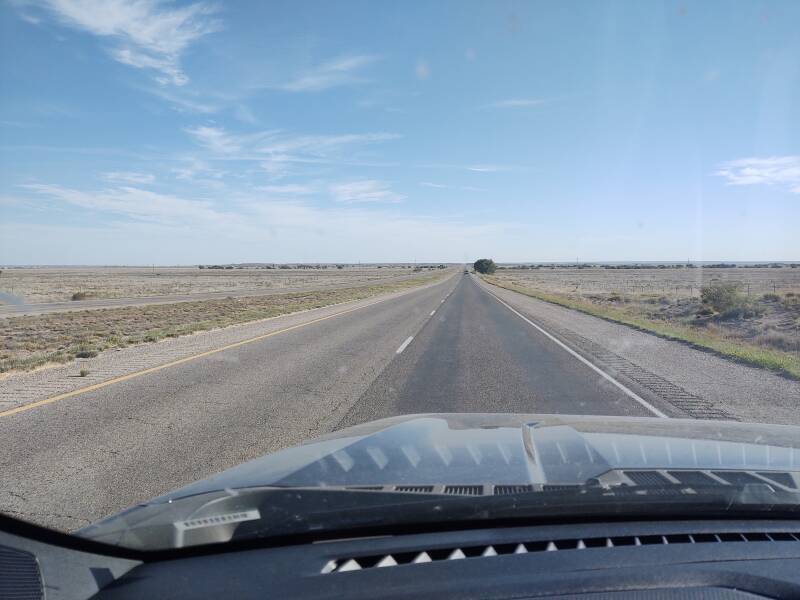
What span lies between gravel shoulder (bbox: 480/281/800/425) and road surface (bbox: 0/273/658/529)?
1137mm

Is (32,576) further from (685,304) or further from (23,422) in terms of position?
(685,304)

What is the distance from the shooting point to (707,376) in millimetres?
11703

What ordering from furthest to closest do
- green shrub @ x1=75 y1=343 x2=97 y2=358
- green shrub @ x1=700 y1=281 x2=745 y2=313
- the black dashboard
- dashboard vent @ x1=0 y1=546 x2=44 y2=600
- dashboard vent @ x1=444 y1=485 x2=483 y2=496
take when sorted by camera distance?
green shrub @ x1=700 y1=281 x2=745 y2=313
green shrub @ x1=75 y1=343 x2=97 y2=358
dashboard vent @ x1=444 y1=485 x2=483 y2=496
the black dashboard
dashboard vent @ x1=0 y1=546 x2=44 y2=600

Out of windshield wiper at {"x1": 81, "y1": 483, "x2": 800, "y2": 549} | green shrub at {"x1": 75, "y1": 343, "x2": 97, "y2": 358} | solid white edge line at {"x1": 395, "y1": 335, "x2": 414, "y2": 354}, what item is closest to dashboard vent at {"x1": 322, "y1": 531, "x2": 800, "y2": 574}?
windshield wiper at {"x1": 81, "y1": 483, "x2": 800, "y2": 549}

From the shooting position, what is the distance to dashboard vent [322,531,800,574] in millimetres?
2504

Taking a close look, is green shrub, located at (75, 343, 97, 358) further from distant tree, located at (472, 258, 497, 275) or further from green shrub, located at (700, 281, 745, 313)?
distant tree, located at (472, 258, 497, 275)

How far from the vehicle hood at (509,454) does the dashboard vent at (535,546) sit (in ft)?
1.38

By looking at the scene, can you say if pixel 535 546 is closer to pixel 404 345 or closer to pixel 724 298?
pixel 404 345

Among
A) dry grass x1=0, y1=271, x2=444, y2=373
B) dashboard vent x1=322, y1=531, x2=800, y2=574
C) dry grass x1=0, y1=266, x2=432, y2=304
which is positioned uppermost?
dashboard vent x1=322, y1=531, x2=800, y2=574

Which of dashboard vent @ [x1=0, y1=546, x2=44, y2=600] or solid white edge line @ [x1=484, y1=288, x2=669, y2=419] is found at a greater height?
dashboard vent @ [x1=0, y1=546, x2=44, y2=600]

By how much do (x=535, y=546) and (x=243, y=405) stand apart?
6.67 m

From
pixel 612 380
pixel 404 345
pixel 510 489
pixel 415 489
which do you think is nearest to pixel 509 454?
pixel 510 489

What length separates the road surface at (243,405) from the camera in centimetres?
559

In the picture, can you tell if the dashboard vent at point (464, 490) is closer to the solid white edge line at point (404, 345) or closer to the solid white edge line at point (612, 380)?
the solid white edge line at point (612, 380)
